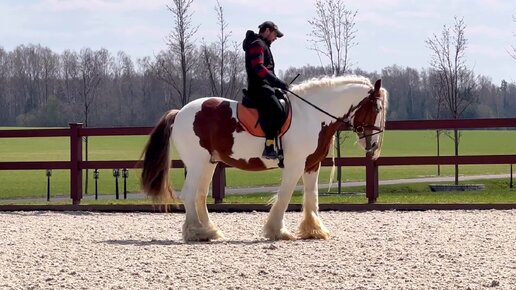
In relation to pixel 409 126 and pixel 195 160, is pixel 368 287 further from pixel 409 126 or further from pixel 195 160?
pixel 409 126

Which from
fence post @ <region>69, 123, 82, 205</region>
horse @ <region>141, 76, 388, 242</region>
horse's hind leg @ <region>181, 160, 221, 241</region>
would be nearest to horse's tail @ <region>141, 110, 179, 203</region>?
horse @ <region>141, 76, 388, 242</region>

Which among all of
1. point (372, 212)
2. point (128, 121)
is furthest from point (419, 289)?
point (128, 121)

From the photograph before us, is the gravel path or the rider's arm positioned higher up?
the rider's arm

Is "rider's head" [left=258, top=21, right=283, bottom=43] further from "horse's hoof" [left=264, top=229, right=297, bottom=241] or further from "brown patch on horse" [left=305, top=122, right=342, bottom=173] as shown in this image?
"horse's hoof" [left=264, top=229, right=297, bottom=241]

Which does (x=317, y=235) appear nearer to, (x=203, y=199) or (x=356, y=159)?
(x=203, y=199)

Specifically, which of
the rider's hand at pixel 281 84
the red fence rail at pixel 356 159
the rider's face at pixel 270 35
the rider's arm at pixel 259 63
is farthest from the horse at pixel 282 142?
the red fence rail at pixel 356 159

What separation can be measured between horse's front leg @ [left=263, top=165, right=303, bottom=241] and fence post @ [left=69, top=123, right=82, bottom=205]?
5.91 m

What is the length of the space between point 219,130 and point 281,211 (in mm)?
1132

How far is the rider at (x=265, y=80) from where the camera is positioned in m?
8.66

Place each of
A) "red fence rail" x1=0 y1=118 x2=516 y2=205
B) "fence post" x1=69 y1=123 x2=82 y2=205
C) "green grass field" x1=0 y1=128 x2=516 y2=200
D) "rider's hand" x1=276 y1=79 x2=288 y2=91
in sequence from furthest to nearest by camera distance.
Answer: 1. "green grass field" x1=0 y1=128 x2=516 y2=200
2. "fence post" x1=69 y1=123 x2=82 y2=205
3. "red fence rail" x1=0 y1=118 x2=516 y2=205
4. "rider's hand" x1=276 y1=79 x2=288 y2=91

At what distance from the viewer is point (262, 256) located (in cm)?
753

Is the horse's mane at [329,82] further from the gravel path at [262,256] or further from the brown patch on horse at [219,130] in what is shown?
the gravel path at [262,256]

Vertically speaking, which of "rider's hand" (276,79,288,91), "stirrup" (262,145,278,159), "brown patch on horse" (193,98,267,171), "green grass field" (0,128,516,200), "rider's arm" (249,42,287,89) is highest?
"rider's arm" (249,42,287,89)

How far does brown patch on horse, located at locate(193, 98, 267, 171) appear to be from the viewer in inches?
360
